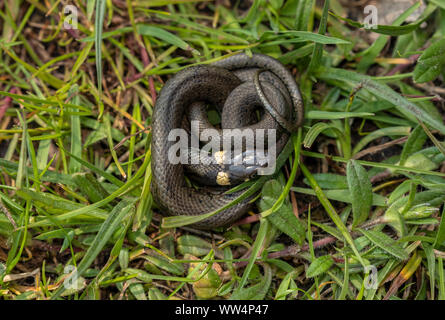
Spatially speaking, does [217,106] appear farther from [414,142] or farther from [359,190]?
[414,142]

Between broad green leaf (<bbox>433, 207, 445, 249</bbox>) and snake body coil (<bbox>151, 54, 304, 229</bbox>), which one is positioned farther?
snake body coil (<bbox>151, 54, 304, 229</bbox>)

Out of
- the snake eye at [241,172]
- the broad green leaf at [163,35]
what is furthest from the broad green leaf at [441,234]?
the broad green leaf at [163,35]

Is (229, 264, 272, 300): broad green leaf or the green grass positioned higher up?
the green grass

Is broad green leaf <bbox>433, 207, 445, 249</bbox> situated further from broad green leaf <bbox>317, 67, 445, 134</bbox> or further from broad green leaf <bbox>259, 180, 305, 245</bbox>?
broad green leaf <bbox>259, 180, 305, 245</bbox>

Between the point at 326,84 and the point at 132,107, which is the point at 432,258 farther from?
the point at 132,107

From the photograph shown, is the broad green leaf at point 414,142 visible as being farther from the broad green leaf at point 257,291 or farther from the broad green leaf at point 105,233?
the broad green leaf at point 105,233

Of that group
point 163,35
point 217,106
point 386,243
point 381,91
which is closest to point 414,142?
point 381,91

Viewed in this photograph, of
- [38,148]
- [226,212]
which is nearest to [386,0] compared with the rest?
[226,212]

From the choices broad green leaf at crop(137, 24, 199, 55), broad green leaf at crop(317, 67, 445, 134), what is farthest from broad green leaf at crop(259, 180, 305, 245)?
broad green leaf at crop(137, 24, 199, 55)
